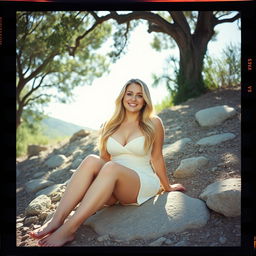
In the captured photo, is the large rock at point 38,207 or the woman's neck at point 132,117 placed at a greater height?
the woman's neck at point 132,117

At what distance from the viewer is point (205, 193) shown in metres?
2.82

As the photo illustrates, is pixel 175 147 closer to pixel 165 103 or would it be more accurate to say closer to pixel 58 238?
pixel 58 238

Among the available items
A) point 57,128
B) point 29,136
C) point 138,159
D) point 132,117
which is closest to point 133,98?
point 132,117

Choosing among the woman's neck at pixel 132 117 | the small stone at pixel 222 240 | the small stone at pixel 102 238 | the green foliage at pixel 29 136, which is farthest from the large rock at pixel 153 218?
the green foliage at pixel 29 136

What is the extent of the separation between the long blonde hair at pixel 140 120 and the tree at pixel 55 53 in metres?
2.16

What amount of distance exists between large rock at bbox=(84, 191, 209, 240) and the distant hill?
3.70m

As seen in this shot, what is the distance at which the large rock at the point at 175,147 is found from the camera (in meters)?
3.98

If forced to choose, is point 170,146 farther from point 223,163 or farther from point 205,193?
point 205,193

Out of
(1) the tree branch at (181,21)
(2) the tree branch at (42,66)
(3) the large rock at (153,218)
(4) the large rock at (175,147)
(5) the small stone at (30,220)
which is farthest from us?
(2) the tree branch at (42,66)

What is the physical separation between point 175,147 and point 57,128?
4919 millimetres

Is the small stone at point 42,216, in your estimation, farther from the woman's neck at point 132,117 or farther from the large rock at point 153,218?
the woman's neck at point 132,117

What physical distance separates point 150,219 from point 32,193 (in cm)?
202

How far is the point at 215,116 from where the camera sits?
14.6ft

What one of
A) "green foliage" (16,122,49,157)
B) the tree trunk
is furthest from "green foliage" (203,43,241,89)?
"green foliage" (16,122,49,157)
